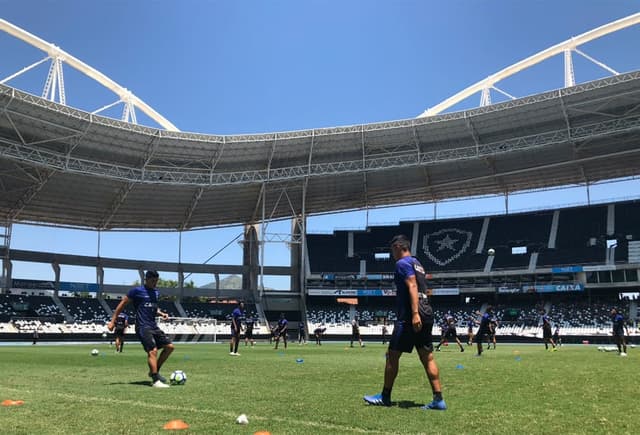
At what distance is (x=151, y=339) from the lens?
29.6 feet

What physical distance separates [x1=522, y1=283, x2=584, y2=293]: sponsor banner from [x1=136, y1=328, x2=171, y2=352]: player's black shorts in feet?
171

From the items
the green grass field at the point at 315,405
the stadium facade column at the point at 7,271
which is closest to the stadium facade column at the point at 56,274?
the stadium facade column at the point at 7,271

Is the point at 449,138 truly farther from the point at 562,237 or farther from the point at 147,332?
the point at 147,332

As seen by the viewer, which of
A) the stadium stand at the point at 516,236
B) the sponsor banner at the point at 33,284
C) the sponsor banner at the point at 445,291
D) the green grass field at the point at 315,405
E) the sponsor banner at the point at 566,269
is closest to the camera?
the green grass field at the point at 315,405

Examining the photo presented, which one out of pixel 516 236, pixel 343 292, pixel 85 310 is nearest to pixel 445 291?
pixel 516 236

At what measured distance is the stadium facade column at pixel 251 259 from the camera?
6556 centimetres

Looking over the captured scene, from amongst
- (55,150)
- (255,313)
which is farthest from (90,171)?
(255,313)

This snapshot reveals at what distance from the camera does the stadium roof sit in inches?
1623

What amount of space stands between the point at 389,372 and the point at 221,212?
5531 centimetres

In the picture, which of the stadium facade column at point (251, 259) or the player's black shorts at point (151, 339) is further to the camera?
the stadium facade column at point (251, 259)

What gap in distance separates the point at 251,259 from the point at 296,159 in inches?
810

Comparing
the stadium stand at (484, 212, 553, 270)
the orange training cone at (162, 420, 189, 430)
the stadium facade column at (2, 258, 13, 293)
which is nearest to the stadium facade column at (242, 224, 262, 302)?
the stadium facade column at (2, 258, 13, 293)

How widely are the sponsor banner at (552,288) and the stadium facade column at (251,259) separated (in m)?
28.8

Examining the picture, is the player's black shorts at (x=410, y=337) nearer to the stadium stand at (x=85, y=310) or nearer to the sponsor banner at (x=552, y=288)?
the stadium stand at (x=85, y=310)
